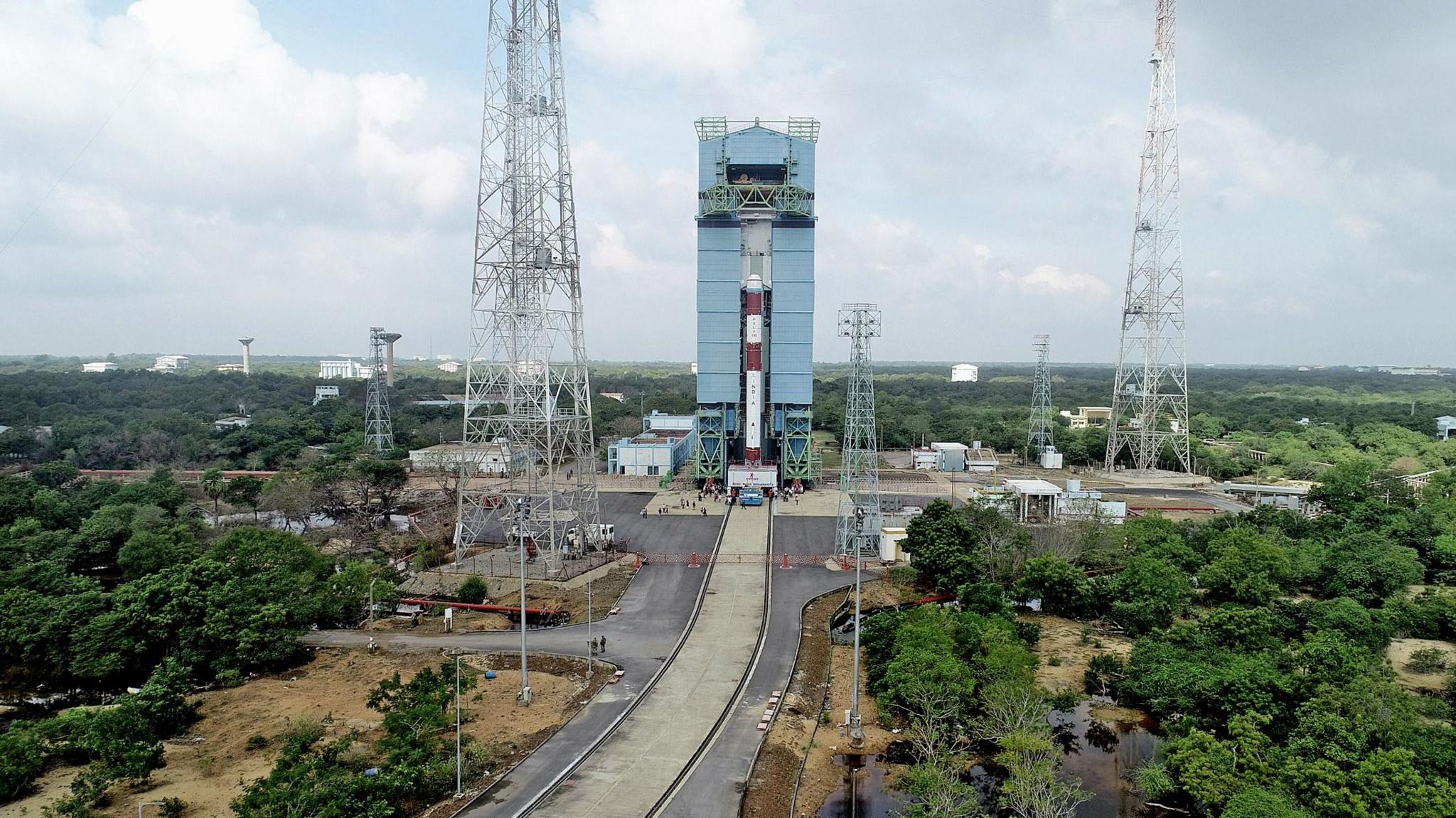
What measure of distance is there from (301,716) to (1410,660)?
36.2 meters

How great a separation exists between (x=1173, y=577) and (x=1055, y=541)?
6216 millimetres

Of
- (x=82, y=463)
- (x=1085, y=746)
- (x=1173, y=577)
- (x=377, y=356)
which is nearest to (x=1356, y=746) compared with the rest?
(x=1085, y=746)

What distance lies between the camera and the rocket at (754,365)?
182ft

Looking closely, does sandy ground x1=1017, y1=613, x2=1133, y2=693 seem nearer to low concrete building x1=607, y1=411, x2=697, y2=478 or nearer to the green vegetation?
the green vegetation

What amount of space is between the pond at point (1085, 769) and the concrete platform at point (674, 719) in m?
4.07

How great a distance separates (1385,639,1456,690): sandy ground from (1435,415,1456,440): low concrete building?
73531 millimetres

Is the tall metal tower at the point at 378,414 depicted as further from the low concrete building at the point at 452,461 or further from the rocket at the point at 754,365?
the rocket at the point at 754,365

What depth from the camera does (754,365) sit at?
183ft

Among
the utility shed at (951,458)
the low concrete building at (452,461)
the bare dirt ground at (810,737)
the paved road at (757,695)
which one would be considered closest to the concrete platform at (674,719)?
the paved road at (757,695)

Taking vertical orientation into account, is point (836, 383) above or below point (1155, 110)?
below

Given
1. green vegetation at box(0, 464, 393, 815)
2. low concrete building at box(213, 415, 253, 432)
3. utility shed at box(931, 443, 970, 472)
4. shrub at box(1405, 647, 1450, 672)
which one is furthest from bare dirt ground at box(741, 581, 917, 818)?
low concrete building at box(213, 415, 253, 432)

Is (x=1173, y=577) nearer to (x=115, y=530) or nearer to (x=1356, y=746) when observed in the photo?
(x=1356, y=746)

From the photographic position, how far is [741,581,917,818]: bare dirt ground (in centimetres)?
1836

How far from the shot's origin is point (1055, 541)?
119 ft
